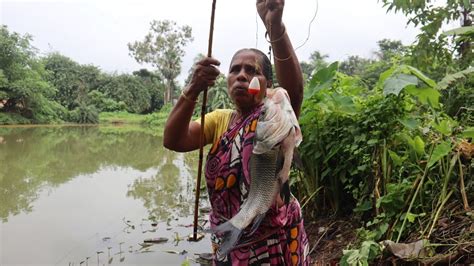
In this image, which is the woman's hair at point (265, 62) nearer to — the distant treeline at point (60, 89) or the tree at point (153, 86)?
the distant treeline at point (60, 89)

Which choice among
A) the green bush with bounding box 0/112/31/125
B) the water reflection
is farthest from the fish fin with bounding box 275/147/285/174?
the green bush with bounding box 0/112/31/125

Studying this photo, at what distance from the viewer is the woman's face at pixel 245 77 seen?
1.32m

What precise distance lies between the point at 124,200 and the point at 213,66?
5625 millimetres

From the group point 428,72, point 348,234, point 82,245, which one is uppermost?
point 428,72

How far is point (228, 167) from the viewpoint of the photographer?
1305mm

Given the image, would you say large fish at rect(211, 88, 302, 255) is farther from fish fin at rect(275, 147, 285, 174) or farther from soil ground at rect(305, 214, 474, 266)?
soil ground at rect(305, 214, 474, 266)

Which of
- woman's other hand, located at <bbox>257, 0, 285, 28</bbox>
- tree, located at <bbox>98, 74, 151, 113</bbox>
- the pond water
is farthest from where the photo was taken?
tree, located at <bbox>98, 74, 151, 113</bbox>

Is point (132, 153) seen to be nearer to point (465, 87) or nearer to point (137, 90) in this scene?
point (465, 87)

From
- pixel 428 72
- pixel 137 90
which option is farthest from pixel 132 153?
pixel 137 90

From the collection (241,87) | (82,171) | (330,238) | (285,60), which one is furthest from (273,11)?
(82,171)

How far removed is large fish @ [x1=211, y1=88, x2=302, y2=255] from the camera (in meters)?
1.17

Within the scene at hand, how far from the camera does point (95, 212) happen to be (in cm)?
566

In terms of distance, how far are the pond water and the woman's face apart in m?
2.85

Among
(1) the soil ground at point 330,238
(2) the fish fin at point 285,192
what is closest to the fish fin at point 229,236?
(2) the fish fin at point 285,192
